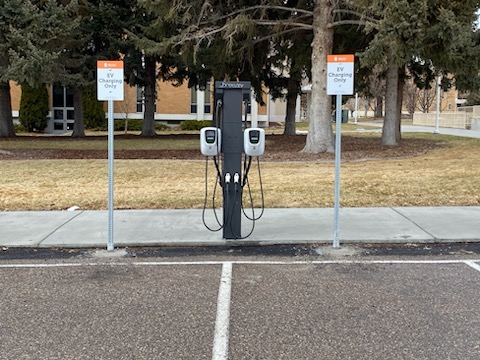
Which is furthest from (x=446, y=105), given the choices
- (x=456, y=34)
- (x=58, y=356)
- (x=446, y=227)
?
(x=58, y=356)

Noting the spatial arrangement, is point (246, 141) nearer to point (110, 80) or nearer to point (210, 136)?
point (210, 136)

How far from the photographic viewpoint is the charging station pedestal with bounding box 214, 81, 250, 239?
670cm

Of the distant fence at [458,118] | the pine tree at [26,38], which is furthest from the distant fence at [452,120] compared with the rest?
the pine tree at [26,38]

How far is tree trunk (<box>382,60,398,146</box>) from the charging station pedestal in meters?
16.9

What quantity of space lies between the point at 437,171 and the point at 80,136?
22782mm

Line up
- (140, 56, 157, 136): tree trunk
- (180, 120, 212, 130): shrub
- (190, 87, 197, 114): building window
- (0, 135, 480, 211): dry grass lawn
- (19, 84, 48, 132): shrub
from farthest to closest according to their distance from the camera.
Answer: (190, 87, 197, 114): building window, (180, 120, 212, 130): shrub, (19, 84, 48, 132): shrub, (140, 56, 157, 136): tree trunk, (0, 135, 480, 211): dry grass lawn

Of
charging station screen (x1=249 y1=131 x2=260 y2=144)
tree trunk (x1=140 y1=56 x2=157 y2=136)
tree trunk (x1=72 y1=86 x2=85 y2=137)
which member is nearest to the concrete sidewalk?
charging station screen (x1=249 y1=131 x2=260 y2=144)

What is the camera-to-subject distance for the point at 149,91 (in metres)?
31.5

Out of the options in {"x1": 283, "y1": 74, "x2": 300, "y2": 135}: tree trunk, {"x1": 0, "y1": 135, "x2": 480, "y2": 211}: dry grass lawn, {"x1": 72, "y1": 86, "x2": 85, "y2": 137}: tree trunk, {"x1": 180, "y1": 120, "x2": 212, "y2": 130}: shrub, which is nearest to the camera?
{"x1": 0, "y1": 135, "x2": 480, "y2": 211}: dry grass lawn

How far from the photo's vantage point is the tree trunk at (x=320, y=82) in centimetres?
1819

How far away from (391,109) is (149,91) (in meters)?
14.7

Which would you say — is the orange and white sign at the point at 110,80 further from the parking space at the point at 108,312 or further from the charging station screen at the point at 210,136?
the parking space at the point at 108,312

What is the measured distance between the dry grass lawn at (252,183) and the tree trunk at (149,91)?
14.4 m

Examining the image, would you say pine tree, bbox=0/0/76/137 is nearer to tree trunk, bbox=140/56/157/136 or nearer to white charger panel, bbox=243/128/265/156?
tree trunk, bbox=140/56/157/136
